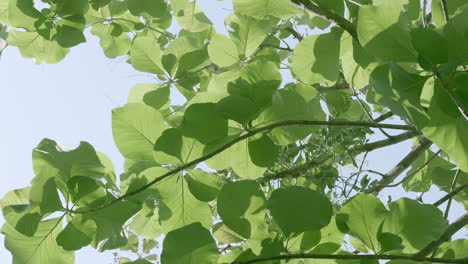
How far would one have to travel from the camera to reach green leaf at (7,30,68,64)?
1377 mm

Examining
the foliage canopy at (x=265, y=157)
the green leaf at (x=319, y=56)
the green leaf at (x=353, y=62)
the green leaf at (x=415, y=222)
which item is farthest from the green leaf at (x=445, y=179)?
the green leaf at (x=415, y=222)

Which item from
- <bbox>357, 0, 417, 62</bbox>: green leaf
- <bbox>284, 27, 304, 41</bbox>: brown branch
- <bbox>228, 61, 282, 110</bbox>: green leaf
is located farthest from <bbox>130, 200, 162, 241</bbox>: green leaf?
<bbox>284, 27, 304, 41</bbox>: brown branch

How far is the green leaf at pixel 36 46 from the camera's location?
4.52 feet

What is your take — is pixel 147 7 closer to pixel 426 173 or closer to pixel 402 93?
pixel 402 93

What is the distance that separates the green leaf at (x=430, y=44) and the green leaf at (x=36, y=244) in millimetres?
663

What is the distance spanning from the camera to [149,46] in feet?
4.43

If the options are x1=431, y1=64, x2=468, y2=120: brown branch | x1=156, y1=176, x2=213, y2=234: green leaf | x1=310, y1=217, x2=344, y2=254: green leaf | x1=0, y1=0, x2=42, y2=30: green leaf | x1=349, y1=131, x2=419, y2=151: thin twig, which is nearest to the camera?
x1=431, y1=64, x2=468, y2=120: brown branch

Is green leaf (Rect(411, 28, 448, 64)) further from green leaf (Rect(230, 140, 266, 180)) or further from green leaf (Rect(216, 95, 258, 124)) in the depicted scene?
green leaf (Rect(230, 140, 266, 180))

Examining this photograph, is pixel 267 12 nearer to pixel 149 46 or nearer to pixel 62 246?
pixel 149 46

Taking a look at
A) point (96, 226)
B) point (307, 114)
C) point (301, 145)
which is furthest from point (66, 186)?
point (301, 145)

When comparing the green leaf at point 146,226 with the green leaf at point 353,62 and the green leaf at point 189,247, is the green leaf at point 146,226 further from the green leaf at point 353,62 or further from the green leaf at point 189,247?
the green leaf at point 353,62

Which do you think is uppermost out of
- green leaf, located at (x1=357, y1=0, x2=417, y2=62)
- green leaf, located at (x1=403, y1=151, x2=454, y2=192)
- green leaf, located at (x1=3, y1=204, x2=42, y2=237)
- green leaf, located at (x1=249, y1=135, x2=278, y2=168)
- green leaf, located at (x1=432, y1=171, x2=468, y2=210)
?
green leaf, located at (x1=357, y1=0, x2=417, y2=62)

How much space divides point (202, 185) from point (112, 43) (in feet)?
3.23

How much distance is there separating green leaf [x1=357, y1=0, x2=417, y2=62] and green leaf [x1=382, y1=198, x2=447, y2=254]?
9.7 inches
